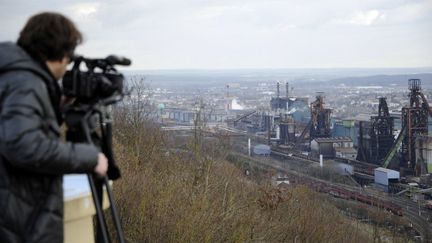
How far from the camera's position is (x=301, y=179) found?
26.6m

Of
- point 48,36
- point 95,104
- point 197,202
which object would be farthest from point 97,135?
point 197,202

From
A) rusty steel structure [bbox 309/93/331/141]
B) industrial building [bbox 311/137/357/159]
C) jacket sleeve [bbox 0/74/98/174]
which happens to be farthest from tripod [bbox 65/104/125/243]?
rusty steel structure [bbox 309/93/331/141]

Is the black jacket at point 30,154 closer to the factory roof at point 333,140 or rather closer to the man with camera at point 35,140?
the man with camera at point 35,140

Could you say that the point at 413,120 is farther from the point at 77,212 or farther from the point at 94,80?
the point at 94,80

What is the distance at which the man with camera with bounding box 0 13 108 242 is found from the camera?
1.35 m

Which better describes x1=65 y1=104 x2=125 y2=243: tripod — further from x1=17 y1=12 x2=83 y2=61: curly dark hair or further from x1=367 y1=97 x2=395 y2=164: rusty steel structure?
x1=367 y1=97 x2=395 y2=164: rusty steel structure

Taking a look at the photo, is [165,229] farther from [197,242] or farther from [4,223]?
[4,223]

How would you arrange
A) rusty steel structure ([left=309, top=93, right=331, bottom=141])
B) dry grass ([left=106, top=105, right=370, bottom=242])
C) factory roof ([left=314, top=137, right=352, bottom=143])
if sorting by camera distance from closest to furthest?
dry grass ([left=106, top=105, right=370, bottom=242])
factory roof ([left=314, top=137, right=352, bottom=143])
rusty steel structure ([left=309, top=93, right=331, bottom=141])

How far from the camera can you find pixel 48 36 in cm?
143

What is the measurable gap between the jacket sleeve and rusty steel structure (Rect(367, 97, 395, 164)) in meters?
28.5

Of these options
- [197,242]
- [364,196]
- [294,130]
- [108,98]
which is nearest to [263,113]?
[294,130]

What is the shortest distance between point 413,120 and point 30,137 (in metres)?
27.9

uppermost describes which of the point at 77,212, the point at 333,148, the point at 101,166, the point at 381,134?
the point at 101,166

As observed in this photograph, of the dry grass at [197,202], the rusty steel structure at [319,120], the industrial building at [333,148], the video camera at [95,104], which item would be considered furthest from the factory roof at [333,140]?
the video camera at [95,104]
